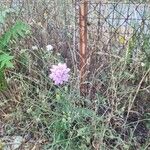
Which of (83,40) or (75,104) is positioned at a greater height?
(83,40)

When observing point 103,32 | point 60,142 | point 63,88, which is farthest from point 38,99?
point 103,32

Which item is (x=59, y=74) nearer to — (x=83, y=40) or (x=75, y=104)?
(x=75, y=104)

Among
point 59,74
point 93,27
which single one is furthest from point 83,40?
point 59,74

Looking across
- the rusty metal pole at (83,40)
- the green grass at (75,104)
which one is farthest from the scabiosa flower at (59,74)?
the rusty metal pole at (83,40)

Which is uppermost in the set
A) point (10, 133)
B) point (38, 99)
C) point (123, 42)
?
point (123, 42)

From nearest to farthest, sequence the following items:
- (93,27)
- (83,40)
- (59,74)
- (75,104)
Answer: (59,74) → (75,104) → (83,40) → (93,27)

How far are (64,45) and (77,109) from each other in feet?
2.46

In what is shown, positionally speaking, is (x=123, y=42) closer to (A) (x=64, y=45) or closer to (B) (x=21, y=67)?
(A) (x=64, y=45)

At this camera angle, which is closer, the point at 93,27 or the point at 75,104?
the point at 75,104

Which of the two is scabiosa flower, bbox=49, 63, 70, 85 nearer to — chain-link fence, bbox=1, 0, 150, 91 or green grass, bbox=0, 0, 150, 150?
green grass, bbox=0, 0, 150, 150

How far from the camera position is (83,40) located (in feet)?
10.1

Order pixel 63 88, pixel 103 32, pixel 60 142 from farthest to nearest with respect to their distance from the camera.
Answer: pixel 103 32
pixel 63 88
pixel 60 142

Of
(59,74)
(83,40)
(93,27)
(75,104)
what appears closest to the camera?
(59,74)

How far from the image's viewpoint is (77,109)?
109 inches
